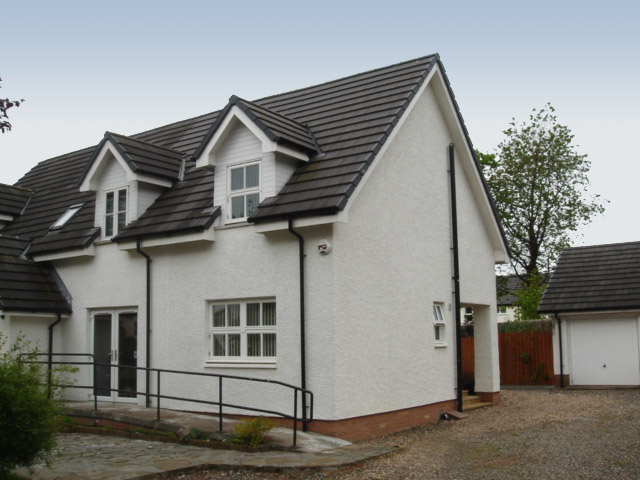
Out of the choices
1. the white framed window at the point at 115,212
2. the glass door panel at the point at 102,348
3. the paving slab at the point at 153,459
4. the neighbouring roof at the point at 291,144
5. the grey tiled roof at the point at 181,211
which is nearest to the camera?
the paving slab at the point at 153,459

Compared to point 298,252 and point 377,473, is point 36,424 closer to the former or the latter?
point 377,473

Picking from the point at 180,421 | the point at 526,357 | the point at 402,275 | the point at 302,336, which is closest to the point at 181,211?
the point at 302,336

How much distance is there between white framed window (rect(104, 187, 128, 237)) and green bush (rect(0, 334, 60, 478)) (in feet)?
25.7

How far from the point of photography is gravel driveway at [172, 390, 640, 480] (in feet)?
33.1

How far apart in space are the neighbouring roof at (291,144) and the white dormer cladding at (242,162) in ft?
0.77

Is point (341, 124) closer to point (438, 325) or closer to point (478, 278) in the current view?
point (438, 325)

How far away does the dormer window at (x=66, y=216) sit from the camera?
60.6ft

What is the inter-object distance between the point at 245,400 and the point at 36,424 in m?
5.44

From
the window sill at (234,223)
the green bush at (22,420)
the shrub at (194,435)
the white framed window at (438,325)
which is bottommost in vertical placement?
the shrub at (194,435)

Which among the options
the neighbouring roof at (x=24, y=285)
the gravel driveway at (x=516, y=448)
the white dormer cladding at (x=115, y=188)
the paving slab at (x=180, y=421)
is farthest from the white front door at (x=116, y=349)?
the gravel driveway at (x=516, y=448)

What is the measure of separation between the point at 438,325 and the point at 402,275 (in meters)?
2.27

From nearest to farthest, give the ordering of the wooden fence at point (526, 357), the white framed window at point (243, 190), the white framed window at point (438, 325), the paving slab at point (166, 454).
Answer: the paving slab at point (166, 454), the white framed window at point (243, 190), the white framed window at point (438, 325), the wooden fence at point (526, 357)

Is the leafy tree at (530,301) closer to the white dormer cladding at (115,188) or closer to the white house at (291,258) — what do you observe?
the white house at (291,258)

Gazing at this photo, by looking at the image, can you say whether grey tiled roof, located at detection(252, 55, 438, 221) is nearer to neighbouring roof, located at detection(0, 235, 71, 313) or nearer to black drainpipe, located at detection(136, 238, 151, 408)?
black drainpipe, located at detection(136, 238, 151, 408)
